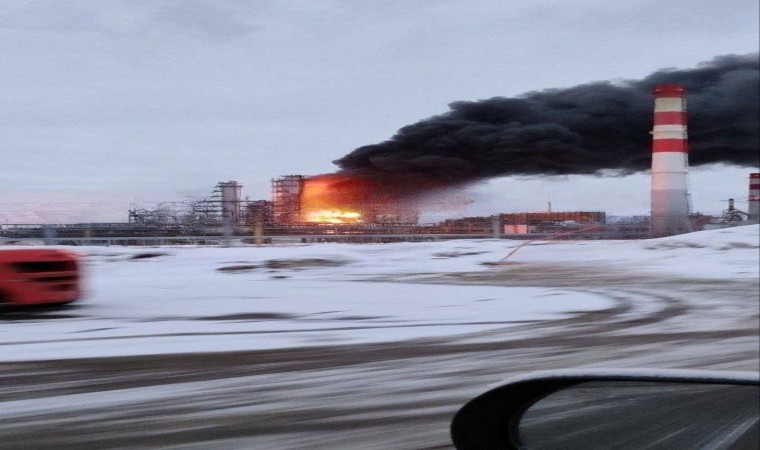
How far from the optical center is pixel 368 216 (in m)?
1.61

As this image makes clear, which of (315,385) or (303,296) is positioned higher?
(303,296)

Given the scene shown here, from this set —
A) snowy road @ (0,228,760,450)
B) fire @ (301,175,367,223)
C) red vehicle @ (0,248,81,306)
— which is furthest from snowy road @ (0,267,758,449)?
fire @ (301,175,367,223)

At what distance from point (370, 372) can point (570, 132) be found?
3.11 ft

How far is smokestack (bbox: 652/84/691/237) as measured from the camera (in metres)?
2.16

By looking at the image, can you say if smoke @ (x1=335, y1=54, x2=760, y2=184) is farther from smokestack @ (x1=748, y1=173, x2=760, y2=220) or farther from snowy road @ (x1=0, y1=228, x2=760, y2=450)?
snowy road @ (x1=0, y1=228, x2=760, y2=450)

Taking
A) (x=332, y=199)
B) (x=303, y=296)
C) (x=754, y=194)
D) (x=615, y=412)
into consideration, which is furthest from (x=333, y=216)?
(x=754, y=194)

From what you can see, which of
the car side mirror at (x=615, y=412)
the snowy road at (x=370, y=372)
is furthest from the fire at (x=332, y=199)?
the car side mirror at (x=615, y=412)

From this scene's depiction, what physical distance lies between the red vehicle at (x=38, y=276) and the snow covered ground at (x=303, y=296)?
0.04 meters

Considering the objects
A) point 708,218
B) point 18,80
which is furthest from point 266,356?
point 708,218

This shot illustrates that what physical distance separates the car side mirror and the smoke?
2.48 feet

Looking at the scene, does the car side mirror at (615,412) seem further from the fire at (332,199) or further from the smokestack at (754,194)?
the smokestack at (754,194)

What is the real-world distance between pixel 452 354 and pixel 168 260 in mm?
1072

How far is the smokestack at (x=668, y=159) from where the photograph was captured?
2.16 meters

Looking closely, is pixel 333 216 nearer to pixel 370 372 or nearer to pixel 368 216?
pixel 368 216
